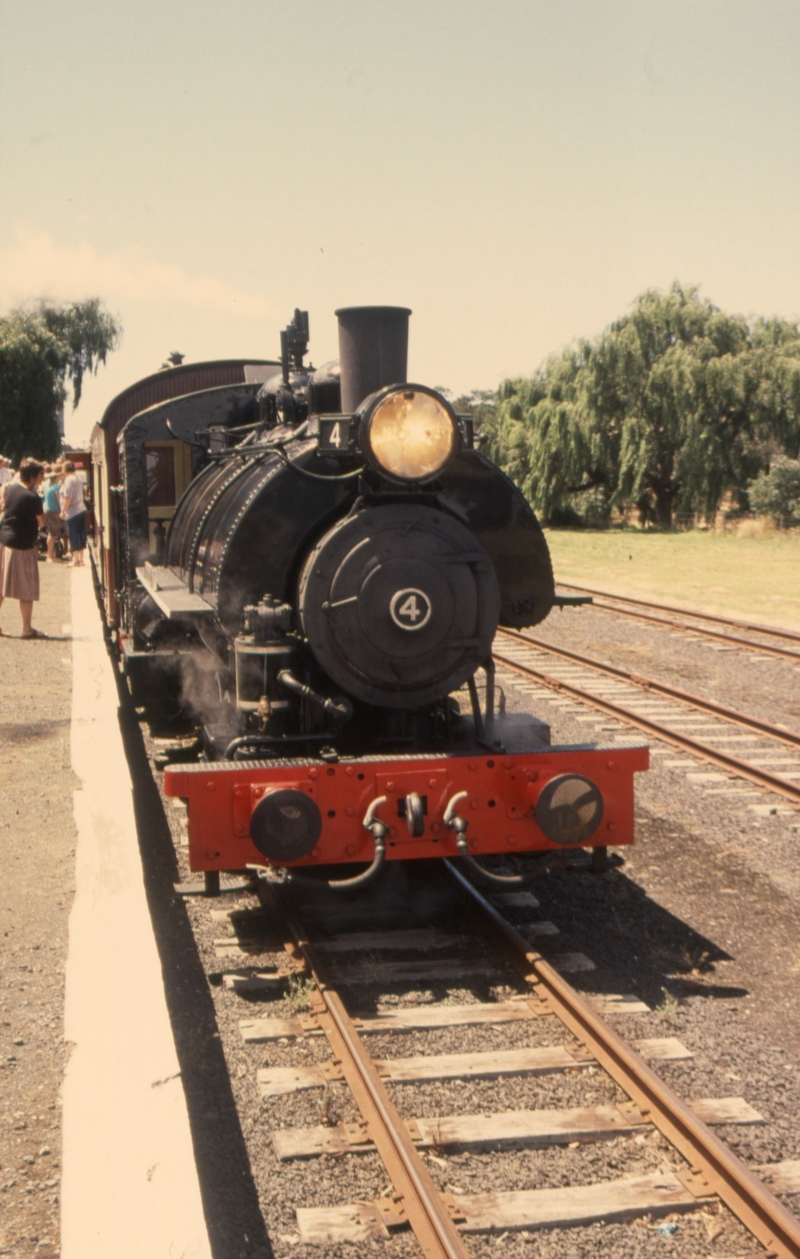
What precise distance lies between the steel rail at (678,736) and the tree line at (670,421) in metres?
20.4

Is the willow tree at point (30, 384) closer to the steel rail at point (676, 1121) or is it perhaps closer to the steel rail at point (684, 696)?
the steel rail at point (684, 696)

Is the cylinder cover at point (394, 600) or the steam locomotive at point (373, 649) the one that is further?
the cylinder cover at point (394, 600)

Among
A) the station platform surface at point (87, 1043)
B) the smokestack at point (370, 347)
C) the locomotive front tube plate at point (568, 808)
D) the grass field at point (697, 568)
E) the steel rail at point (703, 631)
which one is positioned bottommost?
the station platform surface at point (87, 1043)

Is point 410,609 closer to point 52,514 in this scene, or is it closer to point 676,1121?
point 676,1121

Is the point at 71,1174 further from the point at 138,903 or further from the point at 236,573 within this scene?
the point at 236,573

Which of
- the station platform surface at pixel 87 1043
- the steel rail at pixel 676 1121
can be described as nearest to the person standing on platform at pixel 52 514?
the station platform surface at pixel 87 1043

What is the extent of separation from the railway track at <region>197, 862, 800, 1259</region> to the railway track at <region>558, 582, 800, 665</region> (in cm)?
810

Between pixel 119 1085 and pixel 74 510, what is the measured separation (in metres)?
16.7

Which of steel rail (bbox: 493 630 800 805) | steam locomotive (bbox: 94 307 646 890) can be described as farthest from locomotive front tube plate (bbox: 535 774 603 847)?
steel rail (bbox: 493 630 800 805)

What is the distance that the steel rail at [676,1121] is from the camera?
2.99 metres

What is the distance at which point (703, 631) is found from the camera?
47.0ft

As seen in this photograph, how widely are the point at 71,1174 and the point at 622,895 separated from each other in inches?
130

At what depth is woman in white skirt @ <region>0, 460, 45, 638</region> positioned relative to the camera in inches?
467

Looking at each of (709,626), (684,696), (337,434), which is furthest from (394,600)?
(709,626)
